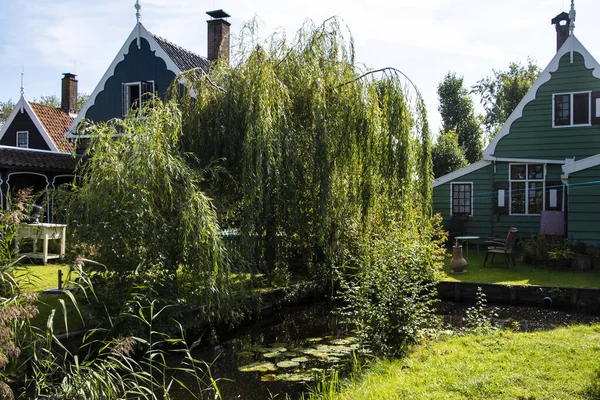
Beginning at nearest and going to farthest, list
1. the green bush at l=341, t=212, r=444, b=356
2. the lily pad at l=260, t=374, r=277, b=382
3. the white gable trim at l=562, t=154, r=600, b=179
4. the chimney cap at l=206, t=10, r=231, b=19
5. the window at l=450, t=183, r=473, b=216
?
the lily pad at l=260, t=374, r=277, b=382 < the green bush at l=341, t=212, r=444, b=356 < the white gable trim at l=562, t=154, r=600, b=179 < the window at l=450, t=183, r=473, b=216 < the chimney cap at l=206, t=10, r=231, b=19

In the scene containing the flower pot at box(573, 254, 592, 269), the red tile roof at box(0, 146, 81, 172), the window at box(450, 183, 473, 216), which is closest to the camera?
the flower pot at box(573, 254, 592, 269)

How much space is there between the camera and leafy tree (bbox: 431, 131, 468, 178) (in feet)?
73.8

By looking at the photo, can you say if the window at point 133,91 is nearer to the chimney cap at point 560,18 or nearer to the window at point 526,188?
the window at point 526,188

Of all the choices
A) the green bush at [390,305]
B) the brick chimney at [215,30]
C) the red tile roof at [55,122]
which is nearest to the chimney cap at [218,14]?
the brick chimney at [215,30]

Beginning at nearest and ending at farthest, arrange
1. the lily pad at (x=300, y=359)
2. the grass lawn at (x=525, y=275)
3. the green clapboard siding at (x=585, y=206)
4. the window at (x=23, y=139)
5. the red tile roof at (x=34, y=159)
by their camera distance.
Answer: the lily pad at (x=300, y=359)
the grass lawn at (x=525, y=275)
the green clapboard siding at (x=585, y=206)
the red tile roof at (x=34, y=159)
the window at (x=23, y=139)

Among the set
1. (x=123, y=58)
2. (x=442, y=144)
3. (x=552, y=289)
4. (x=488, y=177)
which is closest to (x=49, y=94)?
(x=123, y=58)

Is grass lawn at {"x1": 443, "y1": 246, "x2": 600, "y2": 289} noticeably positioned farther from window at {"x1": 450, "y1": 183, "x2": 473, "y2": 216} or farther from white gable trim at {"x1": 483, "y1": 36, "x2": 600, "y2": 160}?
white gable trim at {"x1": 483, "y1": 36, "x2": 600, "y2": 160}

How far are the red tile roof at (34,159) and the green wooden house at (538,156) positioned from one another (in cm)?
1274

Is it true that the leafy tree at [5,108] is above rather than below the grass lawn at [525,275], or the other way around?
above

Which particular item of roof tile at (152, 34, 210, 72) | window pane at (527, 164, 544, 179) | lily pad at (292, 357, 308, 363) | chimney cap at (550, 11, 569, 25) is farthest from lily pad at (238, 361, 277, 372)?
chimney cap at (550, 11, 569, 25)

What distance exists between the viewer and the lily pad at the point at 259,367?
270 inches

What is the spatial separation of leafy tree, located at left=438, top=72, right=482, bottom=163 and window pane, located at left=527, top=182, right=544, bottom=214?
12.8 meters

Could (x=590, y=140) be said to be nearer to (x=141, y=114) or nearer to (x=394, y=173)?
(x=394, y=173)

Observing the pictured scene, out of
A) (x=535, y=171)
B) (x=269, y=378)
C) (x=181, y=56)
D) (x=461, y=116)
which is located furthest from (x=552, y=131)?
(x=461, y=116)
